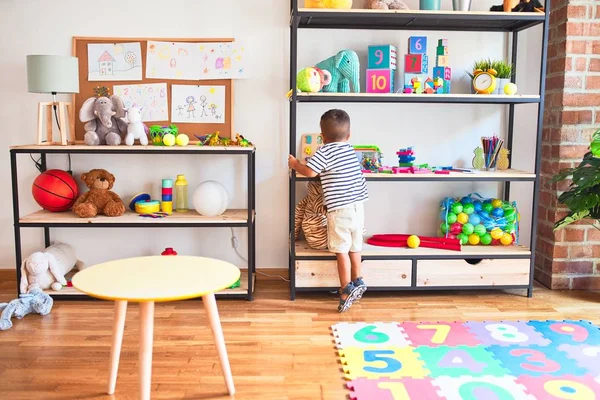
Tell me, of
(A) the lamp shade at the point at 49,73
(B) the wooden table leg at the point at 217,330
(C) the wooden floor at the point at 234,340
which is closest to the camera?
(B) the wooden table leg at the point at 217,330

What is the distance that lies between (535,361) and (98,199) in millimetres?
2411

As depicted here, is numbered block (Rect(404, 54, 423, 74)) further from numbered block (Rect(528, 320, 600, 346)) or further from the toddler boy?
numbered block (Rect(528, 320, 600, 346))

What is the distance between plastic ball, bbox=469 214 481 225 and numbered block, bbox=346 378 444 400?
1506 millimetres

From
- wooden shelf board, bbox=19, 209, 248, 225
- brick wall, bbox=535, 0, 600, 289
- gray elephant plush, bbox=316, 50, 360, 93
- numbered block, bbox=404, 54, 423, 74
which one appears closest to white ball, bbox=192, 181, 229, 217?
wooden shelf board, bbox=19, 209, 248, 225

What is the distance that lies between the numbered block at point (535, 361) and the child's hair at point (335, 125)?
1.31 meters

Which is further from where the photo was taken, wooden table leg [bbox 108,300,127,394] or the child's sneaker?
the child's sneaker

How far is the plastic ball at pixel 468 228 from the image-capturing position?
3.50 m

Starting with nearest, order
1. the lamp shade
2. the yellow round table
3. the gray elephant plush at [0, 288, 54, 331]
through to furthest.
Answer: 1. the yellow round table
2. the gray elephant plush at [0, 288, 54, 331]
3. the lamp shade

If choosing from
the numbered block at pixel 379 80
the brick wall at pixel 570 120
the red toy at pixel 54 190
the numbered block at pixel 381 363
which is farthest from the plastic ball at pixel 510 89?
the red toy at pixel 54 190

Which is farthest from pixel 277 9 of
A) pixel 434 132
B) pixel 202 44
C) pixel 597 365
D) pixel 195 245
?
pixel 597 365

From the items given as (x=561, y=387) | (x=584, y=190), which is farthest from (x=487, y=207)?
(x=561, y=387)

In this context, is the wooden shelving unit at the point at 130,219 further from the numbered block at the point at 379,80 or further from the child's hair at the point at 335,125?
the numbered block at the point at 379,80

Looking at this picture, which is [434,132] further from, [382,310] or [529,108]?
[382,310]

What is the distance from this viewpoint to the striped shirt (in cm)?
306
